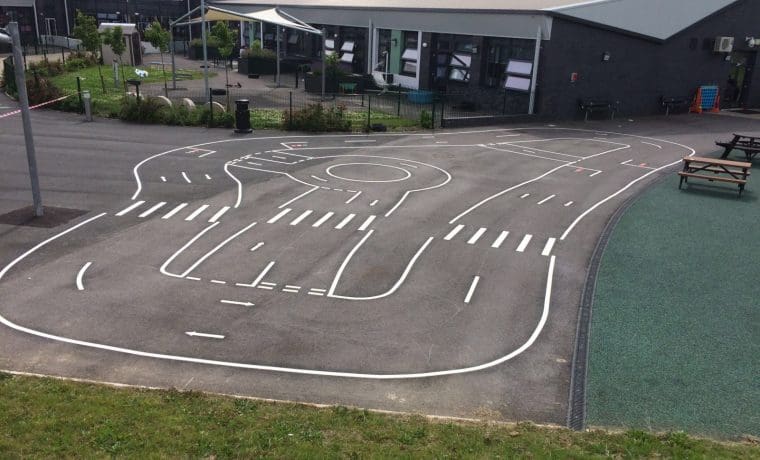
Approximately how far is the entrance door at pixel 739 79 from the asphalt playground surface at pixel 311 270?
78.5ft

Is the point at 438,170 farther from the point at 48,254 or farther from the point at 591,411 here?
the point at 591,411

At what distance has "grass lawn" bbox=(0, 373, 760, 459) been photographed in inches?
302

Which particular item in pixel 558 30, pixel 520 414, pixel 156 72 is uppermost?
pixel 558 30

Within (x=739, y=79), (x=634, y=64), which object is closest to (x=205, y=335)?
(x=634, y=64)

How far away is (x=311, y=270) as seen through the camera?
14.5 metres

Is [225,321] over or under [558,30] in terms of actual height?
under

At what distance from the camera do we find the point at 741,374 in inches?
418

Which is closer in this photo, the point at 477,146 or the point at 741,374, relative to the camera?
the point at 741,374

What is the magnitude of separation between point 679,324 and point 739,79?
40.5m

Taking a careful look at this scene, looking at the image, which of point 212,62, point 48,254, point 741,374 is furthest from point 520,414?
point 212,62

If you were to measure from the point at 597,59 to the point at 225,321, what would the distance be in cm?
3199

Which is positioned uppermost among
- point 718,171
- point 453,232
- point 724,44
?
point 724,44

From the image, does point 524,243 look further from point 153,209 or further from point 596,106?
point 596,106

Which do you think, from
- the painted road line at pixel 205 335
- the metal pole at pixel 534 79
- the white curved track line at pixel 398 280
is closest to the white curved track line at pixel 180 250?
the painted road line at pixel 205 335
